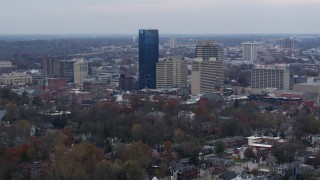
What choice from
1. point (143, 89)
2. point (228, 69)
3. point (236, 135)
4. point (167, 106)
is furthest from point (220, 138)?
point (228, 69)

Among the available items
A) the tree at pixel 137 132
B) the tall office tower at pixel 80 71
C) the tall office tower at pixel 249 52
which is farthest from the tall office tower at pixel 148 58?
the tall office tower at pixel 249 52

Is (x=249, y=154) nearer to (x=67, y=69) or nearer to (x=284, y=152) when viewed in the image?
(x=284, y=152)

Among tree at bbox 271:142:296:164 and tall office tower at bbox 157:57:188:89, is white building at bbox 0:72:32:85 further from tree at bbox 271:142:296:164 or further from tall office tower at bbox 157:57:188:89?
tree at bbox 271:142:296:164

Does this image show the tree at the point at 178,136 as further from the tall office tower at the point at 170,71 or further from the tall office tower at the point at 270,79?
the tall office tower at the point at 270,79

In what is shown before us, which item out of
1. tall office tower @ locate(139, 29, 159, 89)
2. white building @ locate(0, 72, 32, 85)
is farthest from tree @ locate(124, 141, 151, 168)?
white building @ locate(0, 72, 32, 85)

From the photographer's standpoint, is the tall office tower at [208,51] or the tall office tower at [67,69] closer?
the tall office tower at [208,51]

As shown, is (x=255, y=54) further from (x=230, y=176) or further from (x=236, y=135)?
(x=230, y=176)
